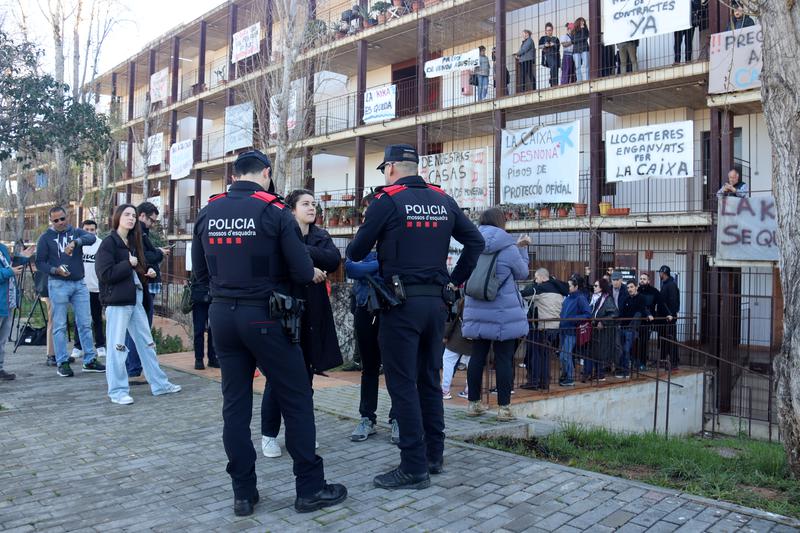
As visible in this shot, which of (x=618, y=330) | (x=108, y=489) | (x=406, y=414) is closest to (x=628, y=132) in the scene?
(x=618, y=330)

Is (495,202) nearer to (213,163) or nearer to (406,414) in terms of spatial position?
(406,414)

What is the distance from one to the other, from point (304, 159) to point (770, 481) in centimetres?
1981

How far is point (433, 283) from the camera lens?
4.12 meters

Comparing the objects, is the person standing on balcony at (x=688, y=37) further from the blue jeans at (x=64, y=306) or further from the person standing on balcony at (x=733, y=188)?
the blue jeans at (x=64, y=306)

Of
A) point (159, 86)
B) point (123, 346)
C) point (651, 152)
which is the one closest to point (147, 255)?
point (123, 346)

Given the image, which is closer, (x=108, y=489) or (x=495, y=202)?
(x=108, y=489)

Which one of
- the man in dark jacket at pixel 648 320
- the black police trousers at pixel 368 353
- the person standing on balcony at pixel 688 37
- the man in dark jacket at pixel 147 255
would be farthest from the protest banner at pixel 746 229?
the man in dark jacket at pixel 147 255

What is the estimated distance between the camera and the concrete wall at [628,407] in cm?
818

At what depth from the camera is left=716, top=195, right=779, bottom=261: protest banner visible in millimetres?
11336

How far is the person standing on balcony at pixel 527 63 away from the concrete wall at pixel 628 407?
8.78 m

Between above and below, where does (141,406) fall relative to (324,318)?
below

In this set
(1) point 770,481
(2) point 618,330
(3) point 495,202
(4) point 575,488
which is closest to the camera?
(4) point 575,488

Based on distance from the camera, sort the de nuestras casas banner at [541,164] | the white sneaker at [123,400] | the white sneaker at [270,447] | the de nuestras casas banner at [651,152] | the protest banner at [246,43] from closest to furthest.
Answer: the white sneaker at [270,447] → the white sneaker at [123,400] → the de nuestras casas banner at [651,152] → the de nuestras casas banner at [541,164] → the protest banner at [246,43]

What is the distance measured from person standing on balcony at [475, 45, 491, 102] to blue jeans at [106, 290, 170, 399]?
13.1m
